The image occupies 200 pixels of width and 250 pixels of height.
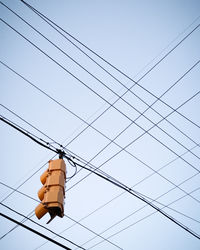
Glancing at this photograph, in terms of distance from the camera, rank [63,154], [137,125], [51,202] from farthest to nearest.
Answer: [137,125] → [63,154] → [51,202]

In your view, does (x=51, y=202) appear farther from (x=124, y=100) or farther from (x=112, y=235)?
(x=112, y=235)

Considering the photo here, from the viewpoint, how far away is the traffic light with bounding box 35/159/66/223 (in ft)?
15.1

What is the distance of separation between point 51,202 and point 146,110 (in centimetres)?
461

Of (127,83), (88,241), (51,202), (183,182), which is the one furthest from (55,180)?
(88,241)

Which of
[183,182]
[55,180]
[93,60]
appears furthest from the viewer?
[183,182]

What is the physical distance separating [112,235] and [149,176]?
4661 millimetres

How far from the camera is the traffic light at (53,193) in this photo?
181 inches

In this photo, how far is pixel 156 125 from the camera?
820cm

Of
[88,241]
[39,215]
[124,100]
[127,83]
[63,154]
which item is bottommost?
[39,215]

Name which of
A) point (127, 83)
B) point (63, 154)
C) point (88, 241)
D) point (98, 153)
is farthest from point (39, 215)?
point (88, 241)

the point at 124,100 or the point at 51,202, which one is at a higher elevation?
the point at 124,100

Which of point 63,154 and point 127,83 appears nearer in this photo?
point 63,154

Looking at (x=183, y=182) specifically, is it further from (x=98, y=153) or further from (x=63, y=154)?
(x=63, y=154)

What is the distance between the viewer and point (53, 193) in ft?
15.3
